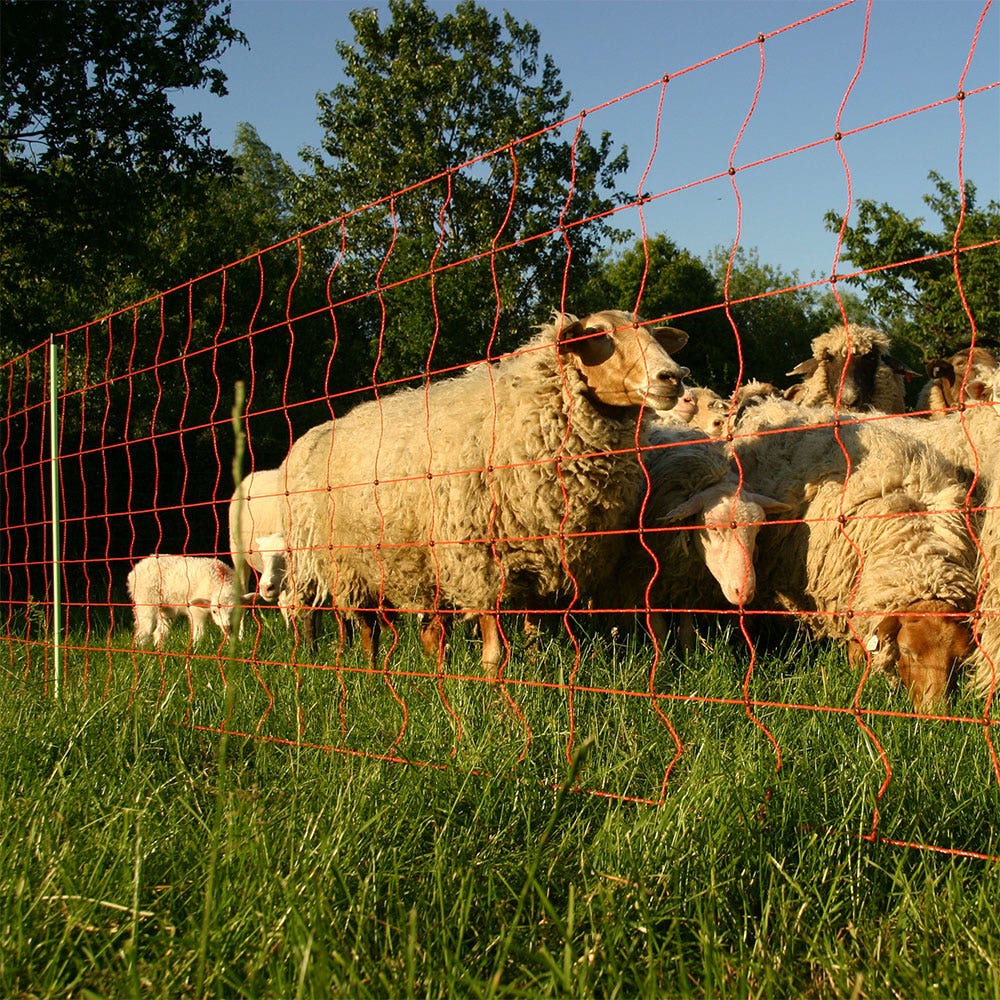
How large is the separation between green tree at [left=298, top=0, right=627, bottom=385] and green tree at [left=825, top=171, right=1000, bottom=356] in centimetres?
592

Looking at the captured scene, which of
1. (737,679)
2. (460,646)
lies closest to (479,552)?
(460,646)

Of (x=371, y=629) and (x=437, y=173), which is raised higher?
(x=437, y=173)

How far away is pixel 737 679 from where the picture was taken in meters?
4.21

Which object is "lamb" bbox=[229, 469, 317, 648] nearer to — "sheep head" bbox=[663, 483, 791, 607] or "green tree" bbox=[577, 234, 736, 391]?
"sheep head" bbox=[663, 483, 791, 607]

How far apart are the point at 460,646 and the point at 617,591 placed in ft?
3.29

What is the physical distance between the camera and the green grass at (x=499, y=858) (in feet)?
5.30

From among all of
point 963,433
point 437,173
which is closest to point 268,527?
point 963,433

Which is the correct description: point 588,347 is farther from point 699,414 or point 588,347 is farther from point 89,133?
point 89,133

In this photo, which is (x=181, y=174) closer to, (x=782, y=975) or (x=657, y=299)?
(x=782, y=975)

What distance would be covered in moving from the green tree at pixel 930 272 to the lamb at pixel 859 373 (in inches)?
435

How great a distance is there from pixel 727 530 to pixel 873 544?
861 mm

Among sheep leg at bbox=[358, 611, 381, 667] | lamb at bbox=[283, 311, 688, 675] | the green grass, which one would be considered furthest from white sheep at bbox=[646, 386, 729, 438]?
the green grass

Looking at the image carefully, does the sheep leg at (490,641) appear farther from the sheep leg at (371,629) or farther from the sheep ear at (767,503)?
the sheep ear at (767,503)

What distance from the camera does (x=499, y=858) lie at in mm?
2104
